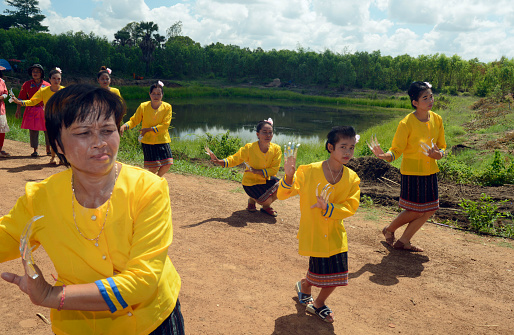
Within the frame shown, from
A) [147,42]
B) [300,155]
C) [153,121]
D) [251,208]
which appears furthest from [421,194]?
[147,42]

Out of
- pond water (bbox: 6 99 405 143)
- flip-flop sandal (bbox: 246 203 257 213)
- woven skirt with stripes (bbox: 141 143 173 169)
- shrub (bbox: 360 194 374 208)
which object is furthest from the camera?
pond water (bbox: 6 99 405 143)

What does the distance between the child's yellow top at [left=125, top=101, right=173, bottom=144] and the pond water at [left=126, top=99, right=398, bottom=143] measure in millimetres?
→ 12986

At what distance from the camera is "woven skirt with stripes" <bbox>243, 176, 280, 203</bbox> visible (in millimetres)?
6000

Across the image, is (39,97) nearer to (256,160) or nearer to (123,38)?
(256,160)

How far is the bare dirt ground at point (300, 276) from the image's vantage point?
3344 mm

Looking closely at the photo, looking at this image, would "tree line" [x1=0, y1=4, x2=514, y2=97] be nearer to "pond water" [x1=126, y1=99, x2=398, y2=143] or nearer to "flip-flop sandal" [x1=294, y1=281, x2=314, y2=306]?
"pond water" [x1=126, y1=99, x2=398, y2=143]

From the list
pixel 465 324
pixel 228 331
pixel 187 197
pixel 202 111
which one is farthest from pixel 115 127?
pixel 202 111

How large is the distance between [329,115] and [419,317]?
32.0 m

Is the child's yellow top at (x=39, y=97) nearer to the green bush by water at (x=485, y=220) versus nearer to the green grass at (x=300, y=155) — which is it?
the green grass at (x=300, y=155)

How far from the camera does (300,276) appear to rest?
4.23m

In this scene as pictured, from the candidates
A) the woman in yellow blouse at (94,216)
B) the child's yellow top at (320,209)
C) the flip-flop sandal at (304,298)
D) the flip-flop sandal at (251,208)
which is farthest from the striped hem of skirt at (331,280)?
the flip-flop sandal at (251,208)

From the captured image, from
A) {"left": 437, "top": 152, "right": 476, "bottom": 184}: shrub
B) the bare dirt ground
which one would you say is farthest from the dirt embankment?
the bare dirt ground

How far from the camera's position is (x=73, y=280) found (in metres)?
1.63

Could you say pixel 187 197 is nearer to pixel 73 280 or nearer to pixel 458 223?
pixel 458 223
